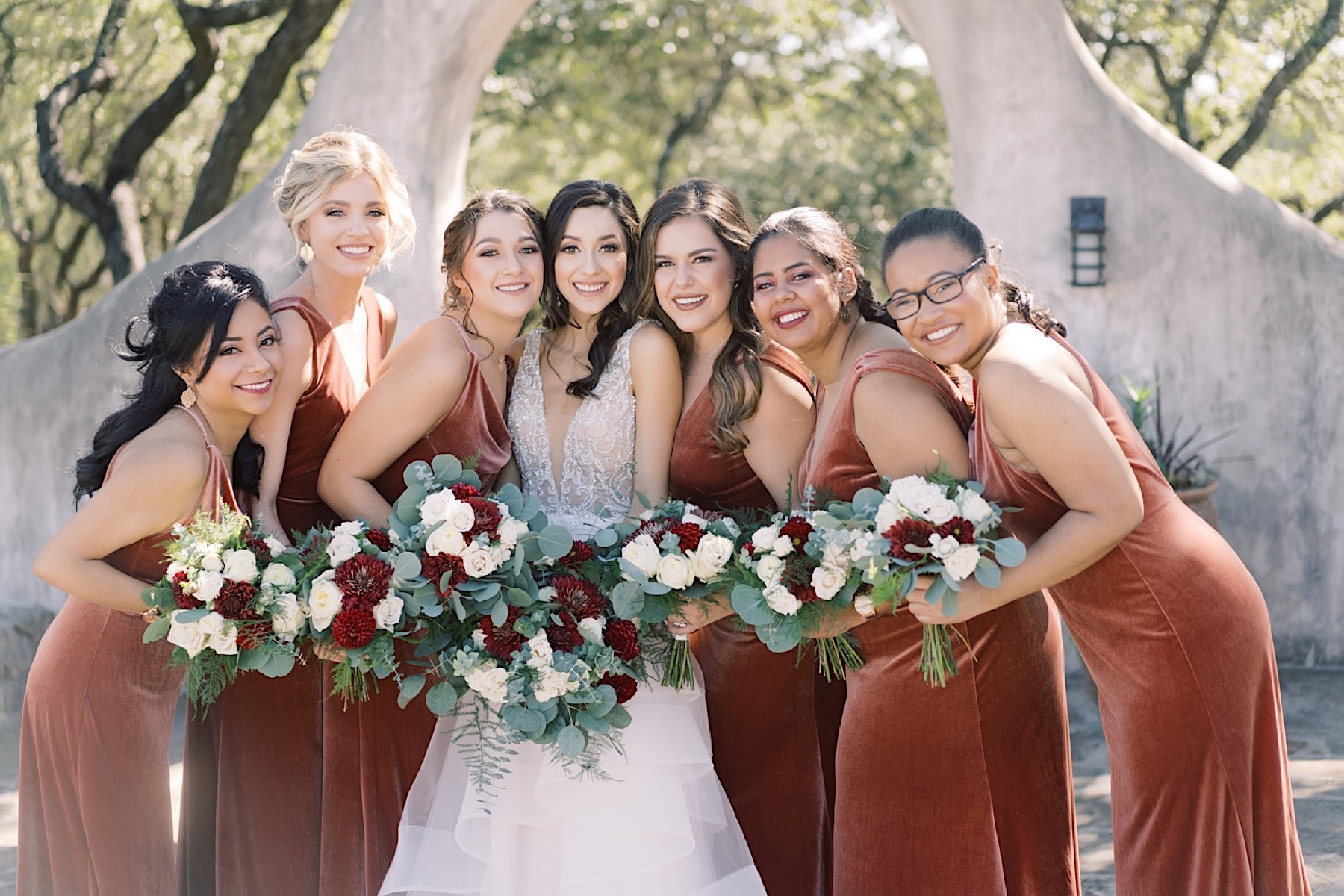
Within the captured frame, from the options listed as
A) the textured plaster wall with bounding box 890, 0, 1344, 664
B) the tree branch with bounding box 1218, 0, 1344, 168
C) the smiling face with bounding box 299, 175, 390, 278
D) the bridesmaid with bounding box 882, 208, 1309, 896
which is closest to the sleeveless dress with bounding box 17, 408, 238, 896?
the smiling face with bounding box 299, 175, 390, 278

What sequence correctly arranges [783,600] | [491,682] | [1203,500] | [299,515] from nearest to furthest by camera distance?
[783,600] → [491,682] → [299,515] → [1203,500]

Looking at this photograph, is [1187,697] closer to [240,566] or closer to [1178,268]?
[240,566]

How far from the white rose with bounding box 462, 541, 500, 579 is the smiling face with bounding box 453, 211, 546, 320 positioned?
1047 millimetres

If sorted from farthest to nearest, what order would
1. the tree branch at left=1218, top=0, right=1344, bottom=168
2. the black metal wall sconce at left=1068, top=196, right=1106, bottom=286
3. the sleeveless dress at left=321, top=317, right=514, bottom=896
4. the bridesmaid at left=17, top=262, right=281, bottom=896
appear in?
the tree branch at left=1218, top=0, right=1344, bottom=168, the black metal wall sconce at left=1068, top=196, right=1106, bottom=286, the sleeveless dress at left=321, top=317, right=514, bottom=896, the bridesmaid at left=17, top=262, right=281, bottom=896

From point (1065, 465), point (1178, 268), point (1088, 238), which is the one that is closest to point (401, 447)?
point (1065, 465)

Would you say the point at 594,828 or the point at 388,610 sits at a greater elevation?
the point at 388,610

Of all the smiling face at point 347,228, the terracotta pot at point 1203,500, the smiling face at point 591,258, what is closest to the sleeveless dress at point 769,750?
the smiling face at point 591,258

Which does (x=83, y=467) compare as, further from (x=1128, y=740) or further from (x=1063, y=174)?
(x=1063, y=174)

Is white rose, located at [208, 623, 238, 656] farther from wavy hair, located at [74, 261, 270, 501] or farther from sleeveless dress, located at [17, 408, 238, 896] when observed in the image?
wavy hair, located at [74, 261, 270, 501]

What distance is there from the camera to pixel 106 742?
144 inches

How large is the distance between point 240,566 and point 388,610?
42 cm

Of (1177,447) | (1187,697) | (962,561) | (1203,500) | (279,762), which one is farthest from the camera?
(1177,447)

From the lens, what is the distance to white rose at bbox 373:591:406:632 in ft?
10.8

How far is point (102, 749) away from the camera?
3639 mm
